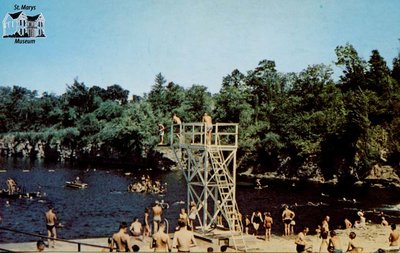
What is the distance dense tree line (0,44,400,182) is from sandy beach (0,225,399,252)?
121ft

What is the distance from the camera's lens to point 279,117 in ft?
274

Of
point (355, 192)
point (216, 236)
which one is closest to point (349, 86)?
point (355, 192)

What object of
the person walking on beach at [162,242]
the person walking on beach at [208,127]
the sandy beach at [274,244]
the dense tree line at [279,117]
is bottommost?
the sandy beach at [274,244]

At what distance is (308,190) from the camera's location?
201ft

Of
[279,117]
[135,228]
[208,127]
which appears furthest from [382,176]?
[135,228]

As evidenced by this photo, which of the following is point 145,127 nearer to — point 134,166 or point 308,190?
point 134,166

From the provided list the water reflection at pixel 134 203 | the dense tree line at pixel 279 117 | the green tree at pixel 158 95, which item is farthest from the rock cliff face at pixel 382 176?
the green tree at pixel 158 95

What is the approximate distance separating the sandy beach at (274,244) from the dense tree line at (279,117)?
37.0 metres

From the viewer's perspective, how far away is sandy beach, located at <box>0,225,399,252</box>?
19.8 metres

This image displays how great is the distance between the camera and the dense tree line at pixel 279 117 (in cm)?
6894

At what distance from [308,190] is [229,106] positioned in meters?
27.8

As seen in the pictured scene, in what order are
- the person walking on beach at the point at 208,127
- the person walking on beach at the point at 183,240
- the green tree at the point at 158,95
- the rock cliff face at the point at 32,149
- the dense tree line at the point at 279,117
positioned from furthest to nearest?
1. the rock cliff face at the point at 32,149
2. the green tree at the point at 158,95
3. the dense tree line at the point at 279,117
4. the person walking on beach at the point at 208,127
5. the person walking on beach at the point at 183,240

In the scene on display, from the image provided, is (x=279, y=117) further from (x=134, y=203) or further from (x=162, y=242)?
(x=162, y=242)

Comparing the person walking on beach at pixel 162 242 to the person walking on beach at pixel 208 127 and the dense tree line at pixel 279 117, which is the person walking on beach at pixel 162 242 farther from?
the dense tree line at pixel 279 117
